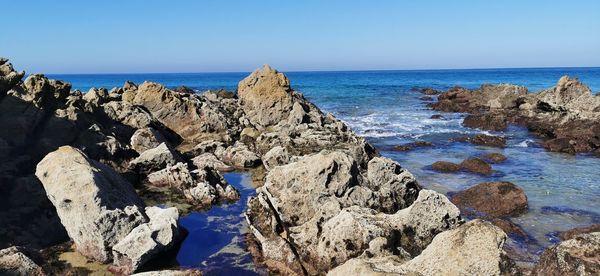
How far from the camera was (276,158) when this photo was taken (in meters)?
24.8

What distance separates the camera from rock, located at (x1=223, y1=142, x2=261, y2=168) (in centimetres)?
2691

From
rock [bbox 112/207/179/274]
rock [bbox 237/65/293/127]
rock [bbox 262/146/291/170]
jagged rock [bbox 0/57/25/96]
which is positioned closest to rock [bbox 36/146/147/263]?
rock [bbox 112/207/179/274]

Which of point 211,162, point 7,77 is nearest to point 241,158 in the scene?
point 211,162

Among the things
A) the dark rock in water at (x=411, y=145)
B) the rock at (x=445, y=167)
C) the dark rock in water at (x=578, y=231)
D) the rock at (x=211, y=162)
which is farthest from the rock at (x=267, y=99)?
the dark rock in water at (x=578, y=231)

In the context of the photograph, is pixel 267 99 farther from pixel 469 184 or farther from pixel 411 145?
pixel 469 184

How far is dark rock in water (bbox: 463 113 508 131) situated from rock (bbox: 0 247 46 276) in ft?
146

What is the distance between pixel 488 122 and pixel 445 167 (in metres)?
23.8

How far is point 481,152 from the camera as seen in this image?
35.0 metres

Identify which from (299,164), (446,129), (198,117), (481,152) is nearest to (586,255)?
(299,164)

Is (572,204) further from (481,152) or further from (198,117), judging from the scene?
(198,117)

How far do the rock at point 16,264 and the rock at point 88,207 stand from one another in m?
1.78

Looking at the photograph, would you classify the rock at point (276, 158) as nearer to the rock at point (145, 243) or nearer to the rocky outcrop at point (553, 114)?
the rock at point (145, 243)

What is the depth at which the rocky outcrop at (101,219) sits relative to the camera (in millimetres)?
13672

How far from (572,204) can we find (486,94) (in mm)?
56697
